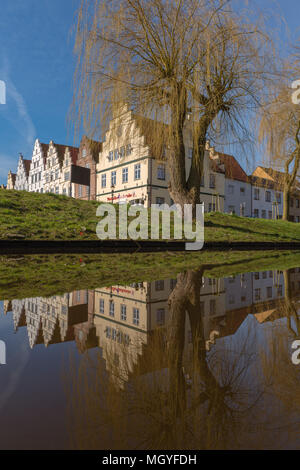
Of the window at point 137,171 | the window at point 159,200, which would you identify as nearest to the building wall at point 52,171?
the window at point 137,171

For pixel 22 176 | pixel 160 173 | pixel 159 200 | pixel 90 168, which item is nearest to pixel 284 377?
pixel 159 200

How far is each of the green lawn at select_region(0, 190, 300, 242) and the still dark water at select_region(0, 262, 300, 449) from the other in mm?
6494

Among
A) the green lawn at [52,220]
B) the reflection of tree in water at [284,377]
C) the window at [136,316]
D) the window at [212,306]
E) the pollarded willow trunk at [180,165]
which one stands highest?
the pollarded willow trunk at [180,165]

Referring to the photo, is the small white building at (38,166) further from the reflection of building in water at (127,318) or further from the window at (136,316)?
the window at (136,316)

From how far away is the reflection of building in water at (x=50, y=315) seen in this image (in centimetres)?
168

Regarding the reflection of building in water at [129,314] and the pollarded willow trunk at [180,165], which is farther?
the pollarded willow trunk at [180,165]

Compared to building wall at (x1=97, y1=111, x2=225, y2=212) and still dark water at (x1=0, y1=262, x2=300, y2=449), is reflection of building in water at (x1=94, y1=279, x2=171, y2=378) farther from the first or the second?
building wall at (x1=97, y1=111, x2=225, y2=212)

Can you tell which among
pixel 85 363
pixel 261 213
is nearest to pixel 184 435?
pixel 85 363

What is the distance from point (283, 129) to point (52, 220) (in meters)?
14.4

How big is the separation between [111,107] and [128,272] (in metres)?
6.53

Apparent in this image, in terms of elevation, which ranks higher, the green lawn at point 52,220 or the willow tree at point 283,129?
the willow tree at point 283,129

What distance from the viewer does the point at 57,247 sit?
8.03 meters

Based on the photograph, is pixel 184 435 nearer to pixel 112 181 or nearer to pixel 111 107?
pixel 111 107

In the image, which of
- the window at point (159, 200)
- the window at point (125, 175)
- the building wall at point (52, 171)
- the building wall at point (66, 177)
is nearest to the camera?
the window at point (159, 200)
